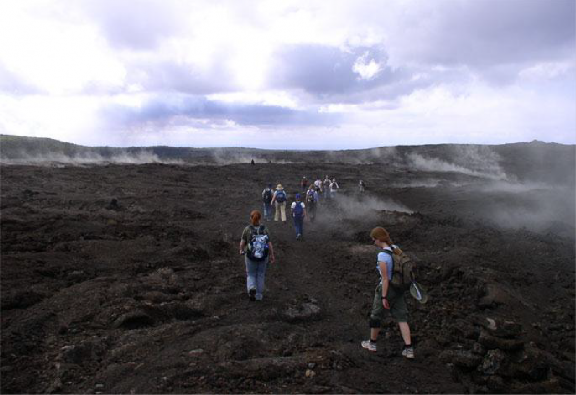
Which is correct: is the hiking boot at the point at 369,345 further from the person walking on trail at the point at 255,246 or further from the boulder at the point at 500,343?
the person walking on trail at the point at 255,246

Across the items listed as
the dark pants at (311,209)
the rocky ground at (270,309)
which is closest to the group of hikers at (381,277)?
the rocky ground at (270,309)

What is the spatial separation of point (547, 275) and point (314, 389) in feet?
30.2

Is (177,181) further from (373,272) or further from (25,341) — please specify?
(25,341)

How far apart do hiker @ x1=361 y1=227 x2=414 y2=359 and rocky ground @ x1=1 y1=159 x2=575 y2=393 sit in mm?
299

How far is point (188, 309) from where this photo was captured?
25.7 ft

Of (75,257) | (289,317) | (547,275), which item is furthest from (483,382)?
(75,257)

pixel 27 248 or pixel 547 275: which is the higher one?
pixel 27 248

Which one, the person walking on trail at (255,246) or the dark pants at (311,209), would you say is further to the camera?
the dark pants at (311,209)

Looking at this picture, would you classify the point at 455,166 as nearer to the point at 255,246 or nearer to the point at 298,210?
the point at 298,210

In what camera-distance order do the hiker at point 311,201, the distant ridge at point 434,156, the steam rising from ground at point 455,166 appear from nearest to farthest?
the hiker at point 311,201 → the distant ridge at point 434,156 → the steam rising from ground at point 455,166

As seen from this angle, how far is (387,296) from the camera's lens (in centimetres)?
599

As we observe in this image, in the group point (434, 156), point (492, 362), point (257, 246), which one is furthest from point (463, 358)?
point (434, 156)

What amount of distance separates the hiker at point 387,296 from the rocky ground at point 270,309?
0.30 meters

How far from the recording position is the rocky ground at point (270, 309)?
552cm
